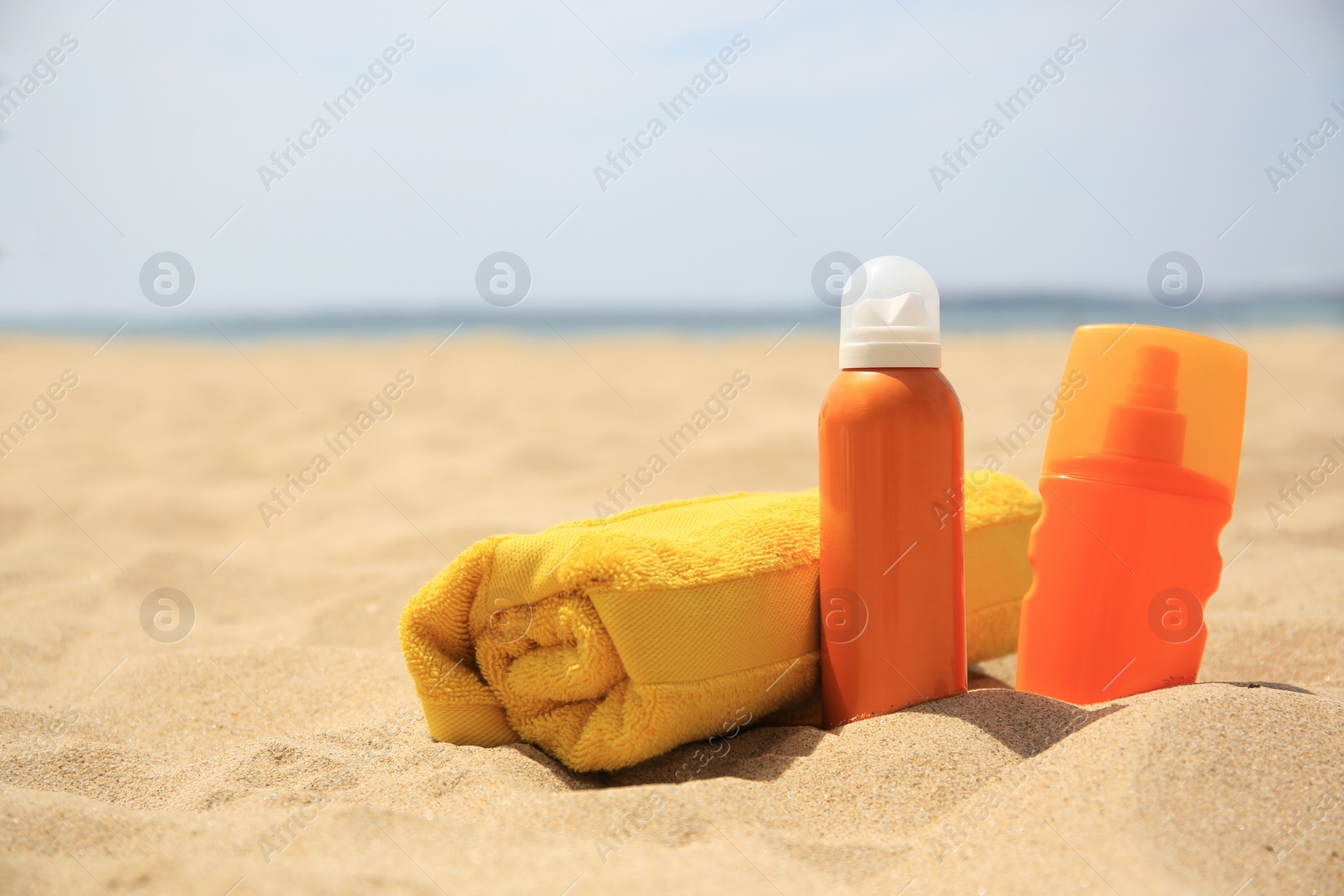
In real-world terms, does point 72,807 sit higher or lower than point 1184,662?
lower

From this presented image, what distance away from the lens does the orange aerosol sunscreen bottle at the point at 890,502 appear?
1284 millimetres

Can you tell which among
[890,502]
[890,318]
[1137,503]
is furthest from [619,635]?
[1137,503]

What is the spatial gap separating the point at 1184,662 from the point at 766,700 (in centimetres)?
65

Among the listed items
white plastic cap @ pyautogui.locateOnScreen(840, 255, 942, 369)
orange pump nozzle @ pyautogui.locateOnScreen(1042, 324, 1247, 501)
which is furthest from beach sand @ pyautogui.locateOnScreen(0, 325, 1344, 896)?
white plastic cap @ pyautogui.locateOnScreen(840, 255, 942, 369)

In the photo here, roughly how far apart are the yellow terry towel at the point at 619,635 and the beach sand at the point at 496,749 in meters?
0.07

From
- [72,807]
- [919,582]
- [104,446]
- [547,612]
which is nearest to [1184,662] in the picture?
[919,582]

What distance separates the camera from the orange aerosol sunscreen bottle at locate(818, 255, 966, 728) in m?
1.28

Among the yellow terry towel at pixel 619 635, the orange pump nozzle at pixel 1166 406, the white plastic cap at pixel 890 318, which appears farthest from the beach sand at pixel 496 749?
the white plastic cap at pixel 890 318

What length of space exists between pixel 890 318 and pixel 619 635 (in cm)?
58

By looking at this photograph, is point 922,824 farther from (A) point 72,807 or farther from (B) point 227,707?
(B) point 227,707

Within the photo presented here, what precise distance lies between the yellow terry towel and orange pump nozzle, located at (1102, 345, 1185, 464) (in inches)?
19.3

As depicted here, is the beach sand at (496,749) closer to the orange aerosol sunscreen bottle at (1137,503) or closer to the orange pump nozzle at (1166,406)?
the orange aerosol sunscreen bottle at (1137,503)

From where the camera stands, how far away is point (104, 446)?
161 inches

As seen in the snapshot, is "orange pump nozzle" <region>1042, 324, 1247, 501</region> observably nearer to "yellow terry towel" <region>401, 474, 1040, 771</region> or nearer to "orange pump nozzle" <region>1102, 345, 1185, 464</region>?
"orange pump nozzle" <region>1102, 345, 1185, 464</region>
